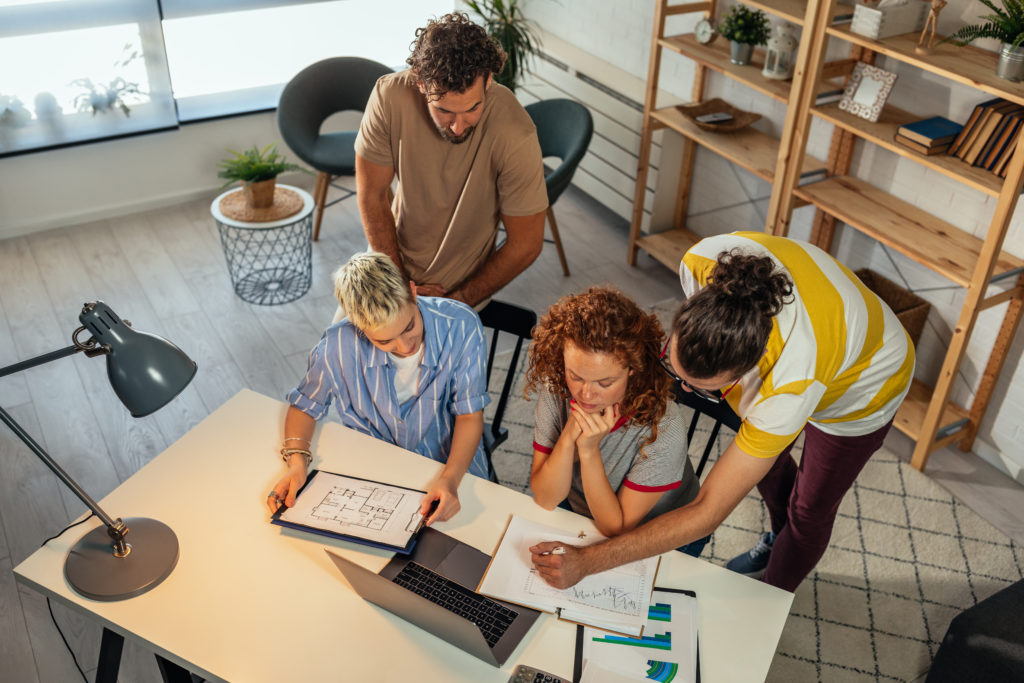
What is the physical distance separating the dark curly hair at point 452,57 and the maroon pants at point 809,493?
1.29m

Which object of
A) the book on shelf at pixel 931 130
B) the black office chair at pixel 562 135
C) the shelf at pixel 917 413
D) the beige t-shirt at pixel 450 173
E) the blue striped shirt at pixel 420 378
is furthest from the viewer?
the black office chair at pixel 562 135

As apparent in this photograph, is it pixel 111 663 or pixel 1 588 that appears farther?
pixel 1 588

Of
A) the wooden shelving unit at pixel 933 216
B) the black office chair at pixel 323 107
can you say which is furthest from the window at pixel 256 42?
the wooden shelving unit at pixel 933 216

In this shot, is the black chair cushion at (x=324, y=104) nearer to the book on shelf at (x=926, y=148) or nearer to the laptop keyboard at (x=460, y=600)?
the book on shelf at (x=926, y=148)

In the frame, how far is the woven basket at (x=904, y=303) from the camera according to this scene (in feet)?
10.8

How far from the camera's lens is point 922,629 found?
8.79 ft

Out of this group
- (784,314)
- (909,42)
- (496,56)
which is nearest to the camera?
(784,314)

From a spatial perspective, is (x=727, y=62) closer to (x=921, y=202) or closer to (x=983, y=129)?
(x=921, y=202)

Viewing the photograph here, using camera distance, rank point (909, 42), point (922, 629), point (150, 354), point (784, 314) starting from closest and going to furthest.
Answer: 1. point (150, 354)
2. point (784, 314)
3. point (922, 629)
4. point (909, 42)

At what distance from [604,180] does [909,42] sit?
195 cm

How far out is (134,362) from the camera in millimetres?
1560

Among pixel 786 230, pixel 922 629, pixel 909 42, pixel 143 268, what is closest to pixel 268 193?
pixel 143 268

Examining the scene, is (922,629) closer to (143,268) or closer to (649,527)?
(649,527)

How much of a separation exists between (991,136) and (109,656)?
2968 millimetres
